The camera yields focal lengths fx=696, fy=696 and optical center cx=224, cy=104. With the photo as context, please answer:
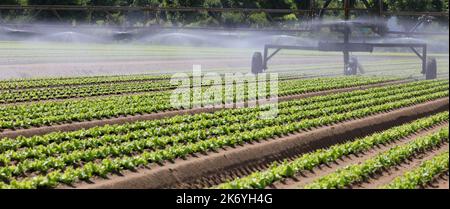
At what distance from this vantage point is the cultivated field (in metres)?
13.1

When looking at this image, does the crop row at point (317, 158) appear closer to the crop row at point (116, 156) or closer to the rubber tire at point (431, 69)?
the crop row at point (116, 156)

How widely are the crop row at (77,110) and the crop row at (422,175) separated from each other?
10.1 metres

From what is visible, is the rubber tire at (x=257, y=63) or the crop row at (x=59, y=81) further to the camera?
the rubber tire at (x=257, y=63)

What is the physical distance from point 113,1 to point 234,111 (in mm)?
48281

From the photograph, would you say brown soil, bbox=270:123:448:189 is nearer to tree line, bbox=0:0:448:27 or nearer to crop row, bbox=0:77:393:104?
crop row, bbox=0:77:393:104

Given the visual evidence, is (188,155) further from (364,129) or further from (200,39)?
(200,39)

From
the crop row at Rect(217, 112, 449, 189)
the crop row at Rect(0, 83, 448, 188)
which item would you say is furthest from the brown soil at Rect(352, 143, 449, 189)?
the crop row at Rect(0, 83, 448, 188)

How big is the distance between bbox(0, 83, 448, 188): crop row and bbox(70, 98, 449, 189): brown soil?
0.23 m

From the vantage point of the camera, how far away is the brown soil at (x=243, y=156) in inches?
508

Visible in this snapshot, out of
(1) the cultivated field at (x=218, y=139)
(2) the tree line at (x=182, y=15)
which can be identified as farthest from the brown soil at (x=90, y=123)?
(2) the tree line at (x=182, y=15)

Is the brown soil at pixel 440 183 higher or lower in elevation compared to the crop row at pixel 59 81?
higher

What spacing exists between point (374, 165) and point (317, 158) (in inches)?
54.5

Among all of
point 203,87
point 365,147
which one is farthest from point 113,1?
point 365,147

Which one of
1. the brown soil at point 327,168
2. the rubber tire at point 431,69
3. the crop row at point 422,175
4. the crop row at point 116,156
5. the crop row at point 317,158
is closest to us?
the crop row at point 422,175
